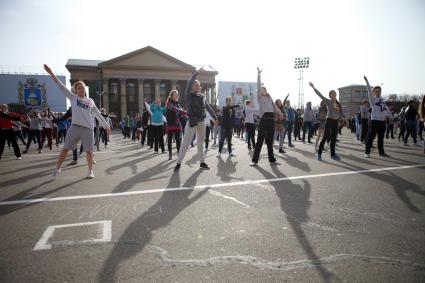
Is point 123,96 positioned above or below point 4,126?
above

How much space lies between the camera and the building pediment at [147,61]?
2457 inches

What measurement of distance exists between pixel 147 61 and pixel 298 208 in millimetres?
64855

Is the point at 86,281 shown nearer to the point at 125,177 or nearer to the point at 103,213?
the point at 103,213

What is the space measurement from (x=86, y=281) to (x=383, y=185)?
514 cm

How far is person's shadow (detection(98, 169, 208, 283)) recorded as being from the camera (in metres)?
2.38

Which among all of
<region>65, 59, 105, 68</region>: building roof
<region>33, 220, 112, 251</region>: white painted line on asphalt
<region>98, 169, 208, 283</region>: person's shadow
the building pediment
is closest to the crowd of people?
<region>98, 169, 208, 283</region>: person's shadow

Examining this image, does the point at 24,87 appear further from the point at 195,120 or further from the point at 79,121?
the point at 195,120

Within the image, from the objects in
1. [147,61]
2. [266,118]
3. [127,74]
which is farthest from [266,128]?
[147,61]

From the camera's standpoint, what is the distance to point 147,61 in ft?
211

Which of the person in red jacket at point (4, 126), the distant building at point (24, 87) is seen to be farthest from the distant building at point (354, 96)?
the person in red jacket at point (4, 126)

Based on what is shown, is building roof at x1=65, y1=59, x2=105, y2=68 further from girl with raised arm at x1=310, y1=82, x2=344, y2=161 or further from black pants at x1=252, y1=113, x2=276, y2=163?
girl with raised arm at x1=310, y1=82, x2=344, y2=161

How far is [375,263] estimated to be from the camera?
2.40m

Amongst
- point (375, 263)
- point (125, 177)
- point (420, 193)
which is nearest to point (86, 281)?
point (375, 263)

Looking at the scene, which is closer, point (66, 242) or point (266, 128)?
point (66, 242)
